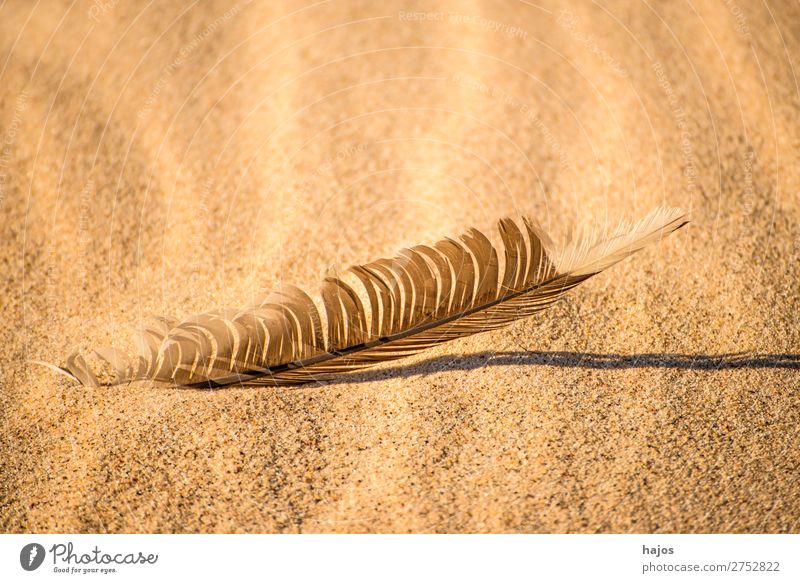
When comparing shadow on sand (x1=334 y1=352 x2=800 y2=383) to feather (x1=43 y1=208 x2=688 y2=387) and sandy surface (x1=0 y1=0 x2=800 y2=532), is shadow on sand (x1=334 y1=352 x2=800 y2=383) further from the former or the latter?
feather (x1=43 y1=208 x2=688 y2=387)

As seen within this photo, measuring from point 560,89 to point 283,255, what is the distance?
186cm

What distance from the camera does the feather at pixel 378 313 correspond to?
2.43 meters

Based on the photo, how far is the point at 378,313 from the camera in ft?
7.98

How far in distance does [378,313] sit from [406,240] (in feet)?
3.08

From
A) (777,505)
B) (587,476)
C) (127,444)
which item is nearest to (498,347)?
(587,476)

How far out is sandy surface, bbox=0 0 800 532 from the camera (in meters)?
2.31

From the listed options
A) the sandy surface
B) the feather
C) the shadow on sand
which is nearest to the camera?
the sandy surface

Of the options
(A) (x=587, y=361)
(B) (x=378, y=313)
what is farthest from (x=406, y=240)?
(A) (x=587, y=361)

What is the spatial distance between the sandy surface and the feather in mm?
201

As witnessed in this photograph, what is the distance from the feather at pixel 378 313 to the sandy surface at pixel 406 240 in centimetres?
20

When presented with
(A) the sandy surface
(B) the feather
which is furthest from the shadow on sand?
(B) the feather

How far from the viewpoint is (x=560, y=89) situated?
3.81m

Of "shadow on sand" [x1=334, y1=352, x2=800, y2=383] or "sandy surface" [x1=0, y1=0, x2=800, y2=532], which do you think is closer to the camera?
"sandy surface" [x1=0, y1=0, x2=800, y2=532]

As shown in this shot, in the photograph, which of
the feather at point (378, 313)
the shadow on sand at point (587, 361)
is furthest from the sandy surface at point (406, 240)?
the feather at point (378, 313)
